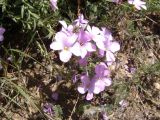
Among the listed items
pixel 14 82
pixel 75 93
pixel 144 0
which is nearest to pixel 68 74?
pixel 75 93

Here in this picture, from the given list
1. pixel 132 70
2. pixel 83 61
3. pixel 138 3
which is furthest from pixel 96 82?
pixel 138 3

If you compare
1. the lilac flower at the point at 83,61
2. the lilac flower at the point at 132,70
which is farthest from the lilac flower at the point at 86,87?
the lilac flower at the point at 132,70

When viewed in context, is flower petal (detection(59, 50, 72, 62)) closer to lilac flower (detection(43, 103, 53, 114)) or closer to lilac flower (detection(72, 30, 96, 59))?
lilac flower (detection(72, 30, 96, 59))

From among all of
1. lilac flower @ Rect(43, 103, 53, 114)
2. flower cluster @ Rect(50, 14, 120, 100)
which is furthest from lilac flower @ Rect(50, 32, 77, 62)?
lilac flower @ Rect(43, 103, 53, 114)

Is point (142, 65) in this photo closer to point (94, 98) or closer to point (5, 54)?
point (94, 98)

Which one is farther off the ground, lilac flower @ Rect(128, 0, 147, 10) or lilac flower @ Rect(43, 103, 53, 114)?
lilac flower @ Rect(128, 0, 147, 10)

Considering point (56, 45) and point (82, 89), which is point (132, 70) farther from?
point (56, 45)
